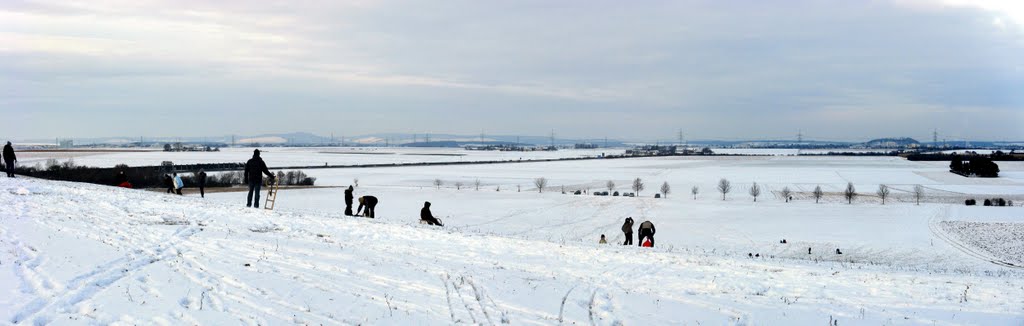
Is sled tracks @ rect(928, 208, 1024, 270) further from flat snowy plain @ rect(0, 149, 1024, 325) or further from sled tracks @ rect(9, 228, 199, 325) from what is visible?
sled tracks @ rect(9, 228, 199, 325)

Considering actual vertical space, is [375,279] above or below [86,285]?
below

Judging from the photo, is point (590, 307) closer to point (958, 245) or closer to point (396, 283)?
point (396, 283)

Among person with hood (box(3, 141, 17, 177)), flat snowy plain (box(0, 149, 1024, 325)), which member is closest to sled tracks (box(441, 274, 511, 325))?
flat snowy plain (box(0, 149, 1024, 325))

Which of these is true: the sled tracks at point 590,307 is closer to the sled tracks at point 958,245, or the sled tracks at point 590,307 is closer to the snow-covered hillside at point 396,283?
the snow-covered hillside at point 396,283

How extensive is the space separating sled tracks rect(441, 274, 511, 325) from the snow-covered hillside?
1.2 inches

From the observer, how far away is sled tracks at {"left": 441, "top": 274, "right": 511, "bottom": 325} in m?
8.27

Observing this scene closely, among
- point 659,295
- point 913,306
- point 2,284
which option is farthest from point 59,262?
point 913,306

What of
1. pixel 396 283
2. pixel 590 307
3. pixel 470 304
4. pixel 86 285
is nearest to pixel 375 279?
pixel 396 283

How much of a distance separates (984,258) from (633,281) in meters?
27.5

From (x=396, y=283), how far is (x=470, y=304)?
1424mm

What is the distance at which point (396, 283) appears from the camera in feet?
32.0

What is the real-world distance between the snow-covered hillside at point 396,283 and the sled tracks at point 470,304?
0.03 meters

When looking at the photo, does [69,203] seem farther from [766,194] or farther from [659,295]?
[766,194]

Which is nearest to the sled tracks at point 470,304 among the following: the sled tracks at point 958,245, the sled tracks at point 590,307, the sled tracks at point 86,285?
the sled tracks at point 590,307
